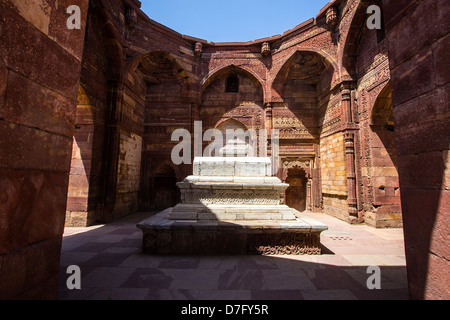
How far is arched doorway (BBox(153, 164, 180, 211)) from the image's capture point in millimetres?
10367

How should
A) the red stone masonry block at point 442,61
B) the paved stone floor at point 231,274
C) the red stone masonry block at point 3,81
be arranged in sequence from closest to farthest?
the red stone masonry block at point 3,81
the red stone masonry block at point 442,61
the paved stone floor at point 231,274

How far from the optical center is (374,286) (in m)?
2.71

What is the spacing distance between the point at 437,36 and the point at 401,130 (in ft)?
2.99

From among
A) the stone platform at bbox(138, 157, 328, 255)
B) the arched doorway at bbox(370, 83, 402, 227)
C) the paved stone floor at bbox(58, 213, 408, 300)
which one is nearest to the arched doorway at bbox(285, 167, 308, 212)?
the arched doorway at bbox(370, 83, 402, 227)

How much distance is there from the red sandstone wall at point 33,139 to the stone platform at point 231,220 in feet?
6.69

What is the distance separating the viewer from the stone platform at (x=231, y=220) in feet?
12.7

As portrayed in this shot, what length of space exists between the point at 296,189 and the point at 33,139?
402 inches

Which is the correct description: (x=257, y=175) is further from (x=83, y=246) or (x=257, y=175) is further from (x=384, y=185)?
(x=384, y=185)

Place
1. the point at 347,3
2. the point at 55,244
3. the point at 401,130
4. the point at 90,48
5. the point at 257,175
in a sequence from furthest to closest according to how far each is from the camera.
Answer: the point at 347,3
the point at 90,48
the point at 257,175
the point at 401,130
the point at 55,244

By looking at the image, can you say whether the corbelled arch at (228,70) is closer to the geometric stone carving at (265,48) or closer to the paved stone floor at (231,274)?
the geometric stone carving at (265,48)

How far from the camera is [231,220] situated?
4.21 m

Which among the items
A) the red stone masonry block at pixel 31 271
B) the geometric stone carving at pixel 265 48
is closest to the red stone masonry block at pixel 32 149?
the red stone masonry block at pixel 31 271

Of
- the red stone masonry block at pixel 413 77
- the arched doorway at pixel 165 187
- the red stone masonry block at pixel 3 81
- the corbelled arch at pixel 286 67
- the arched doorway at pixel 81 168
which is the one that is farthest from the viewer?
the arched doorway at pixel 165 187

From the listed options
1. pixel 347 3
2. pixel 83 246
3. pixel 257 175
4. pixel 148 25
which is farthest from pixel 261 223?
pixel 148 25
